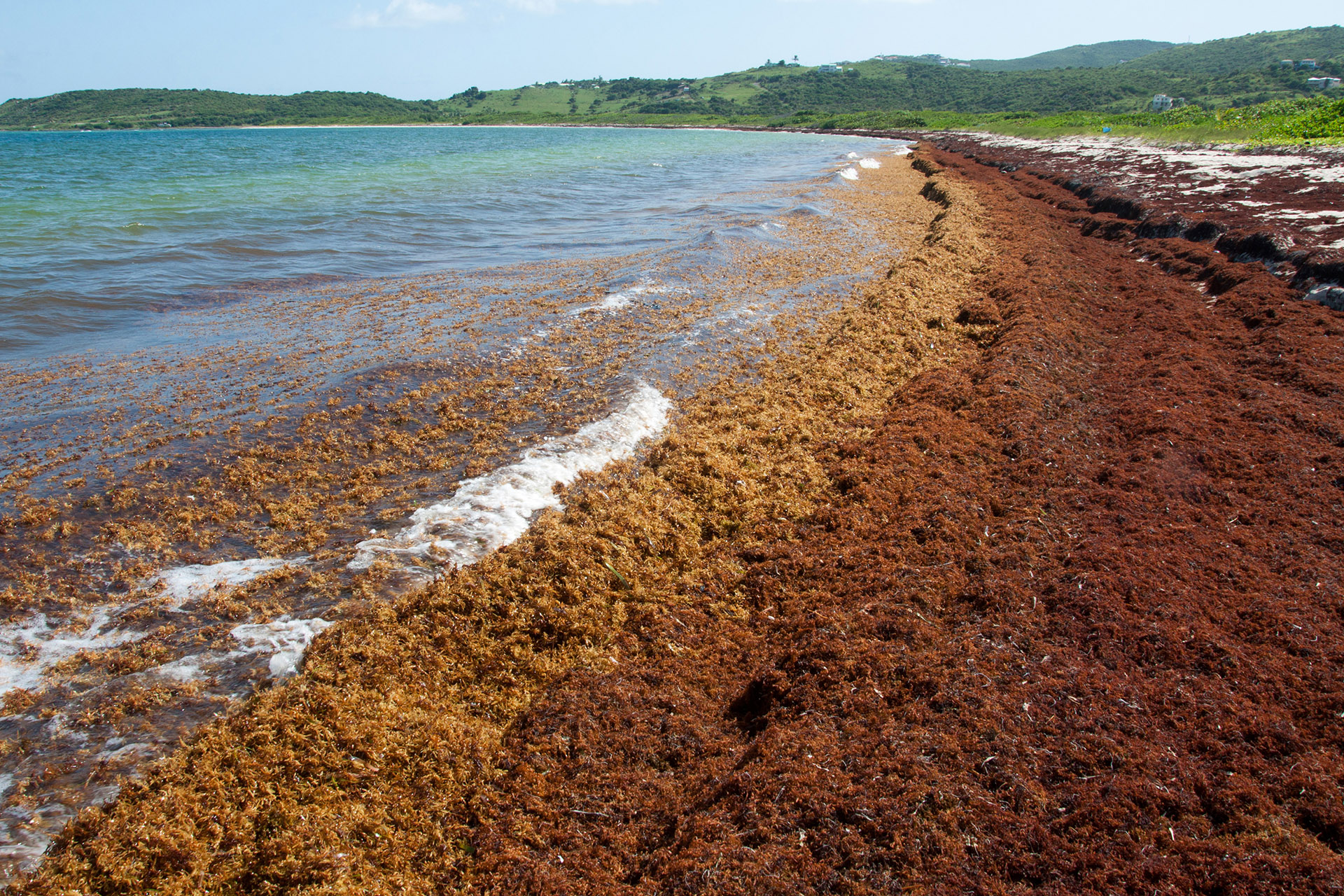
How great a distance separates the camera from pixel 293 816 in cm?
284

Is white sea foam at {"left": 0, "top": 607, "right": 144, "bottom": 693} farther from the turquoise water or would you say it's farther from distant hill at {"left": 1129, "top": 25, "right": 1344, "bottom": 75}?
distant hill at {"left": 1129, "top": 25, "right": 1344, "bottom": 75}

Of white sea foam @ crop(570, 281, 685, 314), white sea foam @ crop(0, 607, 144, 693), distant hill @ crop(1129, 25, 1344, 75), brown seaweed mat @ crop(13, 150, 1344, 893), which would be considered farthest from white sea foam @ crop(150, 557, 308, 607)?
distant hill @ crop(1129, 25, 1344, 75)

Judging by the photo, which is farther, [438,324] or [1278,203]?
[1278,203]

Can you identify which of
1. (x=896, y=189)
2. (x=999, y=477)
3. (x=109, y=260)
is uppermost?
(x=896, y=189)

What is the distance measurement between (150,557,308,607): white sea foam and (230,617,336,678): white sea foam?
0.53 meters

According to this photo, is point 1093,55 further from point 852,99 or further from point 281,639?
point 281,639

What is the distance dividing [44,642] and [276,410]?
320 cm

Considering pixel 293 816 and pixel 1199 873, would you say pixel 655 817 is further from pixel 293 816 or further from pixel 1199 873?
pixel 1199 873

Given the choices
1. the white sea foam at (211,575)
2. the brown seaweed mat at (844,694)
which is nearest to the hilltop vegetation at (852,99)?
the brown seaweed mat at (844,694)

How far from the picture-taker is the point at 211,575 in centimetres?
434

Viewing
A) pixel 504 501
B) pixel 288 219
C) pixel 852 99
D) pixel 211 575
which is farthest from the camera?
pixel 852 99

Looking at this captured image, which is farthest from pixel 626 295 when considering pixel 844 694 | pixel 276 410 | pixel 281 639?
pixel 844 694

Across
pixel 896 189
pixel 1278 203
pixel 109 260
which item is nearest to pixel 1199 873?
pixel 109 260

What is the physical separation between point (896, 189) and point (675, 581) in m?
24.9
